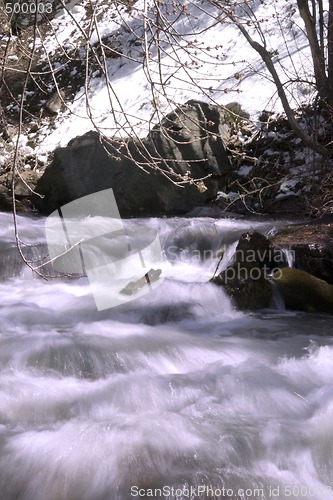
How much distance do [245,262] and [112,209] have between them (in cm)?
387

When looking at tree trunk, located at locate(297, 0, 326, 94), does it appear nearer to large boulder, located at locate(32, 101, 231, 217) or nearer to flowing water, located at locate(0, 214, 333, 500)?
large boulder, located at locate(32, 101, 231, 217)

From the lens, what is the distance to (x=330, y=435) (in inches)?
109

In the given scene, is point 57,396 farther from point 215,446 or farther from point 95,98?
point 95,98

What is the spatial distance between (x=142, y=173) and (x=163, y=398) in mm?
5592

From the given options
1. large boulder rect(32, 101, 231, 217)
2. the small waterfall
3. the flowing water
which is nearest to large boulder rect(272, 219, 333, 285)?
the small waterfall

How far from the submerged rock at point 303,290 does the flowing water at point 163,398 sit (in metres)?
0.13

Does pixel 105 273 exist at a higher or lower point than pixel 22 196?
lower

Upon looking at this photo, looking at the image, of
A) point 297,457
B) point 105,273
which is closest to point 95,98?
point 105,273

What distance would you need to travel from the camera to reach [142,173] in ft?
27.5

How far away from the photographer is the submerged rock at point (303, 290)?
4.82 metres

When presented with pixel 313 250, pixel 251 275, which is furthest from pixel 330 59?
pixel 251 275

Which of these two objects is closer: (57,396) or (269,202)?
(57,396)

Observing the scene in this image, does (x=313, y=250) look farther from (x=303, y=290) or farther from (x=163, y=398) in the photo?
(x=163, y=398)

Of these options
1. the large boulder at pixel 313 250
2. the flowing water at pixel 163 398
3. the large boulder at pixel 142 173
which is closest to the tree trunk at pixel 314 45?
the large boulder at pixel 142 173
